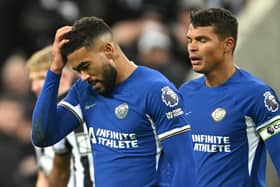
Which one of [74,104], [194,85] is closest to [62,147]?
[74,104]

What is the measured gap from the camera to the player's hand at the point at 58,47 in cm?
710

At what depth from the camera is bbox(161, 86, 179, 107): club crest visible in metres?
6.96

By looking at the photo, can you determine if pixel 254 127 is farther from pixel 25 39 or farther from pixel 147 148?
A: pixel 25 39

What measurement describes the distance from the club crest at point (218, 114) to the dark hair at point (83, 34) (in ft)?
3.25

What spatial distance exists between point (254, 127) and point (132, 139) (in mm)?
896

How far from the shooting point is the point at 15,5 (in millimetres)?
14125

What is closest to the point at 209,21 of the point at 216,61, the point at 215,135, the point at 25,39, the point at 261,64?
the point at 216,61

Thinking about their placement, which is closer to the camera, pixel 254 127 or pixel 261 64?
pixel 254 127

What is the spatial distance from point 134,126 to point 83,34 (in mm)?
642

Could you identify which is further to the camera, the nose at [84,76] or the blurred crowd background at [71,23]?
the blurred crowd background at [71,23]

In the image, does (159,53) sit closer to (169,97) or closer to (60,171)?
(60,171)

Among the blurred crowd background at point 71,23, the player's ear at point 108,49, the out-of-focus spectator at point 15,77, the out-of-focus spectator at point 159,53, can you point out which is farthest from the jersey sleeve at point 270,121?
the out-of-focus spectator at point 15,77

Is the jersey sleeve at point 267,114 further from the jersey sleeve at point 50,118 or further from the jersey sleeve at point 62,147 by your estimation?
the jersey sleeve at point 62,147

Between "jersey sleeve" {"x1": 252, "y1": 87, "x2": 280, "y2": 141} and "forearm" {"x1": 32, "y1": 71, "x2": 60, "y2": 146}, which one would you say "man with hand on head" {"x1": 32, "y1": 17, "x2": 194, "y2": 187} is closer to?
"forearm" {"x1": 32, "y1": 71, "x2": 60, "y2": 146}
